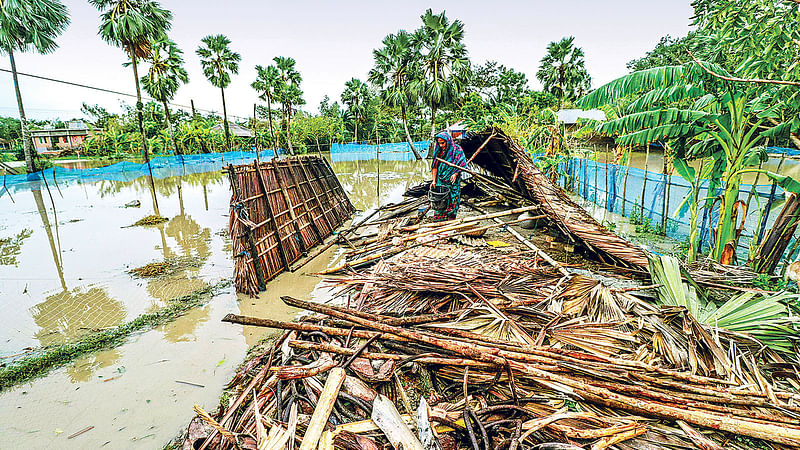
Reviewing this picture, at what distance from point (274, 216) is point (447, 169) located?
3.63 meters

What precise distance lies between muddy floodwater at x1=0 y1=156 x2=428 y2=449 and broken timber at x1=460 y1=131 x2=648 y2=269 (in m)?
4.22

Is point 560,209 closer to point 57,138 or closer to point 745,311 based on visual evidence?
point 745,311

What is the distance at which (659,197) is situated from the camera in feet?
24.7

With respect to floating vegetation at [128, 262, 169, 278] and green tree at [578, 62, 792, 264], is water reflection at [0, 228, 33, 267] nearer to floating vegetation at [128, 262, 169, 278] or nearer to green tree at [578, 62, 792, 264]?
floating vegetation at [128, 262, 169, 278]

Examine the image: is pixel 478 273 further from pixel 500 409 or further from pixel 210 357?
pixel 210 357

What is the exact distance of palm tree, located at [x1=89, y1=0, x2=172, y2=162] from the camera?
18781 millimetres

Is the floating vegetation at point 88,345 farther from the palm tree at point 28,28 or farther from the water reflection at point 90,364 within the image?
the palm tree at point 28,28

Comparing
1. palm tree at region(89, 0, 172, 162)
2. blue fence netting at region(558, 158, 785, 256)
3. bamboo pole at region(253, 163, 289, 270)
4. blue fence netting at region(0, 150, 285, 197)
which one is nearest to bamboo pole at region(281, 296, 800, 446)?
bamboo pole at region(253, 163, 289, 270)

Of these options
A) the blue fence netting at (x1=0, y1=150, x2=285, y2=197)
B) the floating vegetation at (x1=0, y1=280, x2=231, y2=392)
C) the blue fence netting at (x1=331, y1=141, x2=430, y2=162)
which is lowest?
the floating vegetation at (x1=0, y1=280, x2=231, y2=392)

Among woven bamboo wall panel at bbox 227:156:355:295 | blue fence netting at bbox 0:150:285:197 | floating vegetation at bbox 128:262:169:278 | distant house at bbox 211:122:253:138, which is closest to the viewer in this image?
woven bamboo wall panel at bbox 227:156:355:295

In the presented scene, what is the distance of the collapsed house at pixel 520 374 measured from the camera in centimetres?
188

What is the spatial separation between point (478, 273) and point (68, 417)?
4.45 metres

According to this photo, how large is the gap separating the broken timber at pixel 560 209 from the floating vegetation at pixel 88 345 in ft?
19.9

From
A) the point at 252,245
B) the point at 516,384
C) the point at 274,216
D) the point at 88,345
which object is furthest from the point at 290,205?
the point at 516,384
